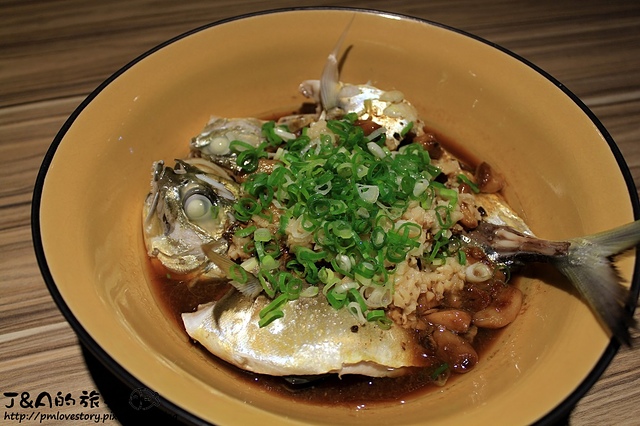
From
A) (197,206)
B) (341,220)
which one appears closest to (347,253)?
(341,220)

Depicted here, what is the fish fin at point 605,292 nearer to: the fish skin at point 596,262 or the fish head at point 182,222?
the fish skin at point 596,262

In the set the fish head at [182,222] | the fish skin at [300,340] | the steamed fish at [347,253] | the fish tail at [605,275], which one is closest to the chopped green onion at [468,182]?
the steamed fish at [347,253]

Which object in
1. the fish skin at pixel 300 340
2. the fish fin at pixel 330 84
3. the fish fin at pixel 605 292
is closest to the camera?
the fish fin at pixel 605 292

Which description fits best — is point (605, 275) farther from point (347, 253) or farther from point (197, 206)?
point (197, 206)

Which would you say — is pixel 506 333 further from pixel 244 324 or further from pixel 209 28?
pixel 209 28

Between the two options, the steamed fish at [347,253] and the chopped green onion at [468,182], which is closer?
the steamed fish at [347,253]

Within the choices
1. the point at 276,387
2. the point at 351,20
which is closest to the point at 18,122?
the point at 351,20

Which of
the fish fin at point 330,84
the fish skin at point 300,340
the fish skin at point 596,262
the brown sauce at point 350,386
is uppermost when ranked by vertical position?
the fish fin at point 330,84
